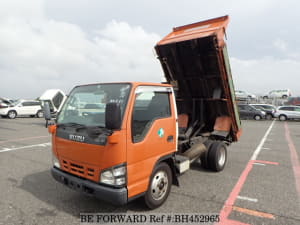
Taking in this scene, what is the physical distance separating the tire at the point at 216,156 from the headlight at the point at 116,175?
286cm

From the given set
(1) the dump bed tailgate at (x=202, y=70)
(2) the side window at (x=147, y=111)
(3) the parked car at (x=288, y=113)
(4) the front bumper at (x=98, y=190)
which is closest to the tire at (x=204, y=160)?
(1) the dump bed tailgate at (x=202, y=70)

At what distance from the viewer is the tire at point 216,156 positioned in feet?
16.0

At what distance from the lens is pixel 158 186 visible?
3291 mm

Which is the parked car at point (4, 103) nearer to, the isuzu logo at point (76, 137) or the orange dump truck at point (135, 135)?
the orange dump truck at point (135, 135)

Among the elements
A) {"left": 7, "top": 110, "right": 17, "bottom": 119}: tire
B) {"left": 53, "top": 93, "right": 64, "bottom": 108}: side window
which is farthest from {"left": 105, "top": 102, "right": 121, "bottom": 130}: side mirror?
{"left": 7, "top": 110, "right": 17, "bottom": 119}: tire

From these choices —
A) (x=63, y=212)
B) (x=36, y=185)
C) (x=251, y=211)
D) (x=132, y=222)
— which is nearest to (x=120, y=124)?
(x=132, y=222)

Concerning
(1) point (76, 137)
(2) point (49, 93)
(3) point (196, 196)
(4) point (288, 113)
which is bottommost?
(3) point (196, 196)

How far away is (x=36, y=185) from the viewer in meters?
4.19

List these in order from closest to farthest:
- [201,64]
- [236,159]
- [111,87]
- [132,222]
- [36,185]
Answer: [132,222]
[111,87]
[36,185]
[201,64]
[236,159]

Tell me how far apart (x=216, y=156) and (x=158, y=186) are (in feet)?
7.03

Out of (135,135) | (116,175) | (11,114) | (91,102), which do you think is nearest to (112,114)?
(135,135)

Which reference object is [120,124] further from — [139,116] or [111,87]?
[111,87]

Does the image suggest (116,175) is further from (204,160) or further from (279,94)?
(279,94)

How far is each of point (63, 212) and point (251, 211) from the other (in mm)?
2989
